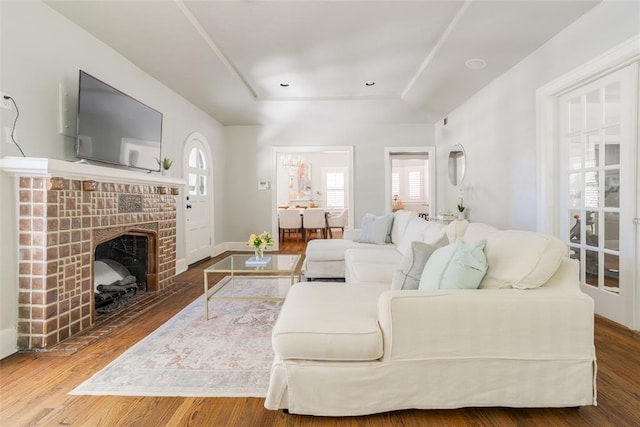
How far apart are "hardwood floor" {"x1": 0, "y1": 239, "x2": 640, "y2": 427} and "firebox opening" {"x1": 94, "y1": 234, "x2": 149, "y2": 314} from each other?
1.08 meters

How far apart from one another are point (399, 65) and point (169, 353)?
3850 mm

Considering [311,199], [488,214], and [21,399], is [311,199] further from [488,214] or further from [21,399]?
[21,399]

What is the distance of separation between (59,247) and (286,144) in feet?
14.9

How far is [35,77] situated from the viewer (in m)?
2.35

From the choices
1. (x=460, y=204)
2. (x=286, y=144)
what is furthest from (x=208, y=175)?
(x=460, y=204)

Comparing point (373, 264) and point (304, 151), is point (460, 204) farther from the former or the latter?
point (304, 151)

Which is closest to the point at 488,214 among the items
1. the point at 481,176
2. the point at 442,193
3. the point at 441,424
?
the point at 481,176

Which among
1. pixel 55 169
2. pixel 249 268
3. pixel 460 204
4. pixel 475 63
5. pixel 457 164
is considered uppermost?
pixel 475 63

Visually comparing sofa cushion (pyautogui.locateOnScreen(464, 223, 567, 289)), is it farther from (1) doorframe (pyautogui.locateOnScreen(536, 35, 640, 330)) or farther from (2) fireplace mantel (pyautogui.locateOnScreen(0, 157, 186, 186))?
(2) fireplace mantel (pyautogui.locateOnScreen(0, 157, 186, 186))

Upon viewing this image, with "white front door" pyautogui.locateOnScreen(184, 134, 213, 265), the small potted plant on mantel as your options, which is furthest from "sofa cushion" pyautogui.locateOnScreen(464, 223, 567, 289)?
"white front door" pyautogui.locateOnScreen(184, 134, 213, 265)

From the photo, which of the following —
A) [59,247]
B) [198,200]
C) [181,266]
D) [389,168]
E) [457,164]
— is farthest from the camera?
[389,168]

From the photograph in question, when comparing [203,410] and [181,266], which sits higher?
[181,266]

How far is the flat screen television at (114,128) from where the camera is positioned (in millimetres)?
2629

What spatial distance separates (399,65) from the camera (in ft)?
13.1
